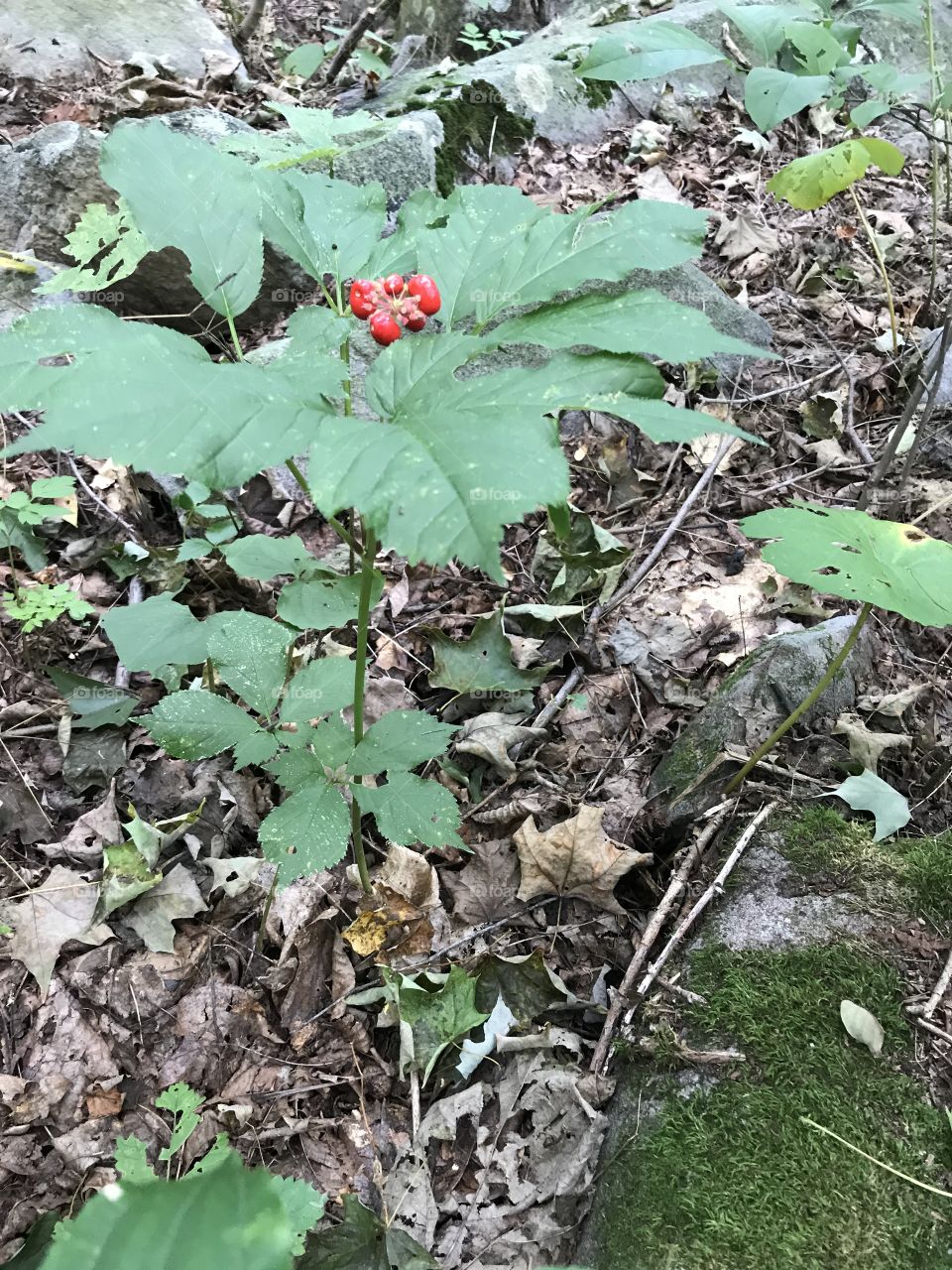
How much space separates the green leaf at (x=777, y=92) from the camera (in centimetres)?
168

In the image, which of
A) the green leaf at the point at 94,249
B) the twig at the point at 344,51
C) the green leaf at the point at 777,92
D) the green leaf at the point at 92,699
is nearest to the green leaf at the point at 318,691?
the green leaf at the point at 92,699

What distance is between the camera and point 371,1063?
164cm

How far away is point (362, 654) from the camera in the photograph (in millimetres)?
1294

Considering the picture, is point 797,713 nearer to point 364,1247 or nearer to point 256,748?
point 256,748

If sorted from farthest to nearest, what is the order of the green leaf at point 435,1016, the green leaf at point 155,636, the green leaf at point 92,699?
the green leaf at point 92,699, the green leaf at point 155,636, the green leaf at point 435,1016

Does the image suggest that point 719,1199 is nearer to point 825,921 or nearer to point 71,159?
point 825,921

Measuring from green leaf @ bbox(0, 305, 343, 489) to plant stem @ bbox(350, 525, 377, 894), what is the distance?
0.15 m

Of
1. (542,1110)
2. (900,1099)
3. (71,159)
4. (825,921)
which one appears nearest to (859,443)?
(825,921)

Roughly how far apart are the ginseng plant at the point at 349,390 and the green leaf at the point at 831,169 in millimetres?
1408

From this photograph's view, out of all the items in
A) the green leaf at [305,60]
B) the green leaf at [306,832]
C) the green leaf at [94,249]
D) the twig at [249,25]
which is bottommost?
the green leaf at [306,832]

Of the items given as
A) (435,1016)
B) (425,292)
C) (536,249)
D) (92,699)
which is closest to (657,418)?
(536,249)

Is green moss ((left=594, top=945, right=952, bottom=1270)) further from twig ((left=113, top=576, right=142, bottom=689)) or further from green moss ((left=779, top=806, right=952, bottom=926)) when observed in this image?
twig ((left=113, top=576, right=142, bottom=689))

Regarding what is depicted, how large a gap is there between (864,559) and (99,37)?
208 inches

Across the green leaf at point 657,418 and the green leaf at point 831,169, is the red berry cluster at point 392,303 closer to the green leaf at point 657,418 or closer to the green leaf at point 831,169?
the green leaf at point 657,418
